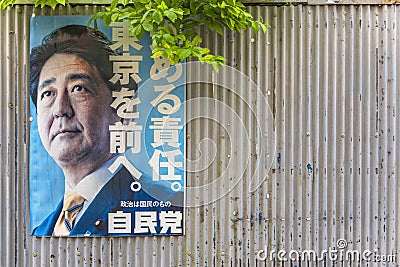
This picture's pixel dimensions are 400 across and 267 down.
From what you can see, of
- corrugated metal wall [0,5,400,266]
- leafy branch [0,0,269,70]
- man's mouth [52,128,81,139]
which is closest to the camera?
leafy branch [0,0,269,70]

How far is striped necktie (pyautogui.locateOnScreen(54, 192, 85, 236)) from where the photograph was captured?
11.8 ft

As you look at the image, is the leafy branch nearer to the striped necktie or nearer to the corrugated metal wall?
the corrugated metal wall

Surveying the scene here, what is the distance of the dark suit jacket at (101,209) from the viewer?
3598 mm

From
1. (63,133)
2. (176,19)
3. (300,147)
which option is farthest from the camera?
(300,147)

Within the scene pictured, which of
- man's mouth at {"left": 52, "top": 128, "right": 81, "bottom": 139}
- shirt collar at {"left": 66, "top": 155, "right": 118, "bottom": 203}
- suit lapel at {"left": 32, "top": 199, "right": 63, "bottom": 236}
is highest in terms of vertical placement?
man's mouth at {"left": 52, "top": 128, "right": 81, "bottom": 139}

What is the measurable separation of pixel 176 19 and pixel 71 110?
3.63 ft

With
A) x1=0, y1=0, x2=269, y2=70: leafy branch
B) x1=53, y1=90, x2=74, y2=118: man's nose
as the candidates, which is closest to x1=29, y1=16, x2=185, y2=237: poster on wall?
x1=53, y1=90, x2=74, y2=118: man's nose

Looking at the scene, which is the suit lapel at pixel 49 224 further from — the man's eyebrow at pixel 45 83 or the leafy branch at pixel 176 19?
the leafy branch at pixel 176 19

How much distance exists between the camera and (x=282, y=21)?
374 centimetres

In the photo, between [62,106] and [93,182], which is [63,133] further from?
[93,182]

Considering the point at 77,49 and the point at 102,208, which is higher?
the point at 77,49

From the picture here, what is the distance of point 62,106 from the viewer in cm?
359

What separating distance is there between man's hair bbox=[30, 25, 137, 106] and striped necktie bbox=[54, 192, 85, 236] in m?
0.83

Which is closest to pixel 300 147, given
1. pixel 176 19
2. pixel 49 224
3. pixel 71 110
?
pixel 176 19
